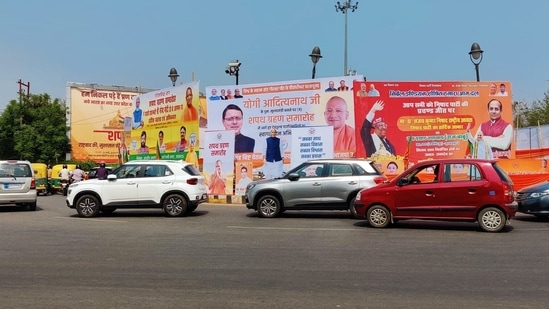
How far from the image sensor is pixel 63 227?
13094 millimetres

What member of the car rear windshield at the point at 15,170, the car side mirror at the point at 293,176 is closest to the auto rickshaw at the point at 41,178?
the car rear windshield at the point at 15,170

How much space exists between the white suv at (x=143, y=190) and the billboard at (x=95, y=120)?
30391 millimetres

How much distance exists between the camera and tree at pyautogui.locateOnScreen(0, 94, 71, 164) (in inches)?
1722

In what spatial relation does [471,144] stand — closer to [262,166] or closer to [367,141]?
[367,141]

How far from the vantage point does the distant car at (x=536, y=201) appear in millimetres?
13734

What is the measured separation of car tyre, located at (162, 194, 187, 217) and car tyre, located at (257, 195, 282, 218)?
231 centimetres

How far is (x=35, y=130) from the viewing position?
44500 mm

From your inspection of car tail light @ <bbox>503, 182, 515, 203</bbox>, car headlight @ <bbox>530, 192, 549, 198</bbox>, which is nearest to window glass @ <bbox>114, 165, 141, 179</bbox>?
car tail light @ <bbox>503, 182, 515, 203</bbox>

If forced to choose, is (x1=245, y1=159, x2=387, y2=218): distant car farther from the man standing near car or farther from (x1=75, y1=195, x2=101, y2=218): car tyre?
the man standing near car

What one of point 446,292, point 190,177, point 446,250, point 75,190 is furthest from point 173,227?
point 446,292

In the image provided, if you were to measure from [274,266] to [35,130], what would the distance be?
42.2m

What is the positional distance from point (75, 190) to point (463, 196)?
1112cm

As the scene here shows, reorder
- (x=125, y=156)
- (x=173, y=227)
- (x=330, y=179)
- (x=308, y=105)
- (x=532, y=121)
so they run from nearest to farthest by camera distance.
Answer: (x=173, y=227), (x=330, y=179), (x=308, y=105), (x=125, y=156), (x=532, y=121)

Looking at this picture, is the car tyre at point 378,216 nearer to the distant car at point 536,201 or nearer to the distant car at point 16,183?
the distant car at point 536,201
